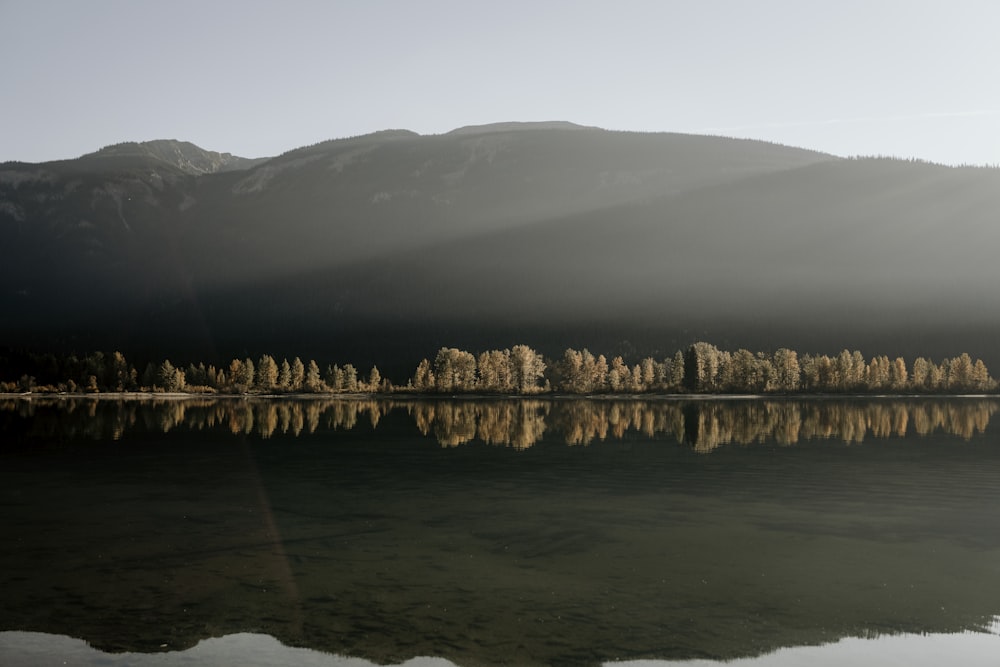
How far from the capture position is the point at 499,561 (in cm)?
2777

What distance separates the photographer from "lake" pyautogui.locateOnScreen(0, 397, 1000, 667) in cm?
2028

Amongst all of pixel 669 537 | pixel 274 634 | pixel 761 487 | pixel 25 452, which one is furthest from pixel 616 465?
pixel 25 452

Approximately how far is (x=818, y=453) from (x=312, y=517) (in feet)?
138

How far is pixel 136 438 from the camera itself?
78062 millimetres

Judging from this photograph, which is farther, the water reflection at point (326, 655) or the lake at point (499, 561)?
the lake at point (499, 561)

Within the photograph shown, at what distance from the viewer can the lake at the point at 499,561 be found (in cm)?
2028

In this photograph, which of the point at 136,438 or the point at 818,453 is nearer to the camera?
the point at 818,453

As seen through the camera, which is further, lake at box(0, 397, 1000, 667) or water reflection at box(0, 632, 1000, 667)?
lake at box(0, 397, 1000, 667)

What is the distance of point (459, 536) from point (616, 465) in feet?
85.5

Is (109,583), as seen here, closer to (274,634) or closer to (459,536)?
(274,634)

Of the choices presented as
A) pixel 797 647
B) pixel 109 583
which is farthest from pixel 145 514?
pixel 797 647

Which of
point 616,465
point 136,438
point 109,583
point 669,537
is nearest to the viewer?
point 109,583

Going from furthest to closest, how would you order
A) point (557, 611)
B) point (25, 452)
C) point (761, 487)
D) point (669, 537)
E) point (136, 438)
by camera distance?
point (136, 438)
point (25, 452)
point (761, 487)
point (669, 537)
point (557, 611)

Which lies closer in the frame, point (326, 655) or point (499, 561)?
point (326, 655)
